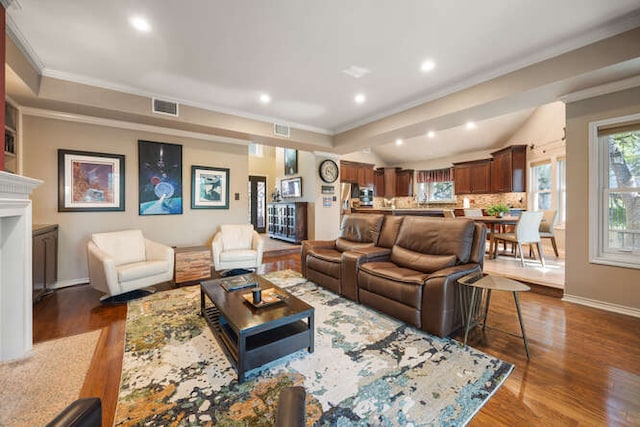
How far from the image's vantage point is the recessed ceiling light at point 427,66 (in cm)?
294

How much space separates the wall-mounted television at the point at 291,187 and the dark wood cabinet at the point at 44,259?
4.70 meters

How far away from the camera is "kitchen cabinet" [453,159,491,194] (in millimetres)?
7168

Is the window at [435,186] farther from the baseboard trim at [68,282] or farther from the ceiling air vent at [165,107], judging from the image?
the baseboard trim at [68,282]

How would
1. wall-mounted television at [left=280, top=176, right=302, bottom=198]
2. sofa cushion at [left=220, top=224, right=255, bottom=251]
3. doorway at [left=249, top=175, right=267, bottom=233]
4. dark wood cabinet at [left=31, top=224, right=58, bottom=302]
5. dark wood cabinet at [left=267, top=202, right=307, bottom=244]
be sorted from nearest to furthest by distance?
dark wood cabinet at [left=31, top=224, right=58, bottom=302]
sofa cushion at [left=220, top=224, right=255, bottom=251]
dark wood cabinet at [left=267, top=202, right=307, bottom=244]
wall-mounted television at [left=280, top=176, right=302, bottom=198]
doorway at [left=249, top=175, right=267, bottom=233]

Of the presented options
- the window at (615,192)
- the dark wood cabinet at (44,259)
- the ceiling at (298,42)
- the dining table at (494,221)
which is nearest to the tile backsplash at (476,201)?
the dining table at (494,221)

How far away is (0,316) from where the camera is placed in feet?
6.49

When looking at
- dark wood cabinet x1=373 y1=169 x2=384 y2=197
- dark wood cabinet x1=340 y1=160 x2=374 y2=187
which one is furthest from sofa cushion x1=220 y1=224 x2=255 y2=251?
dark wood cabinet x1=373 y1=169 x2=384 y2=197

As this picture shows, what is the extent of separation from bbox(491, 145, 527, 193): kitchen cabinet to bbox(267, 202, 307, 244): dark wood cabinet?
16.9ft

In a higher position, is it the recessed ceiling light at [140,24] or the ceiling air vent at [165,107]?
the recessed ceiling light at [140,24]

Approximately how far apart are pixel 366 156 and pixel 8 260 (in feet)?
27.8

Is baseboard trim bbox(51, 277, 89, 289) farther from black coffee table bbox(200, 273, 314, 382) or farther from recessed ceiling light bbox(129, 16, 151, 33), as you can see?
recessed ceiling light bbox(129, 16, 151, 33)

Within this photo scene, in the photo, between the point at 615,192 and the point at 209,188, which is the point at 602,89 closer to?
the point at 615,192

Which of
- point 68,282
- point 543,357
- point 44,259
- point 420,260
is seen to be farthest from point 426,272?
point 68,282

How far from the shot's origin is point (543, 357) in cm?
200
